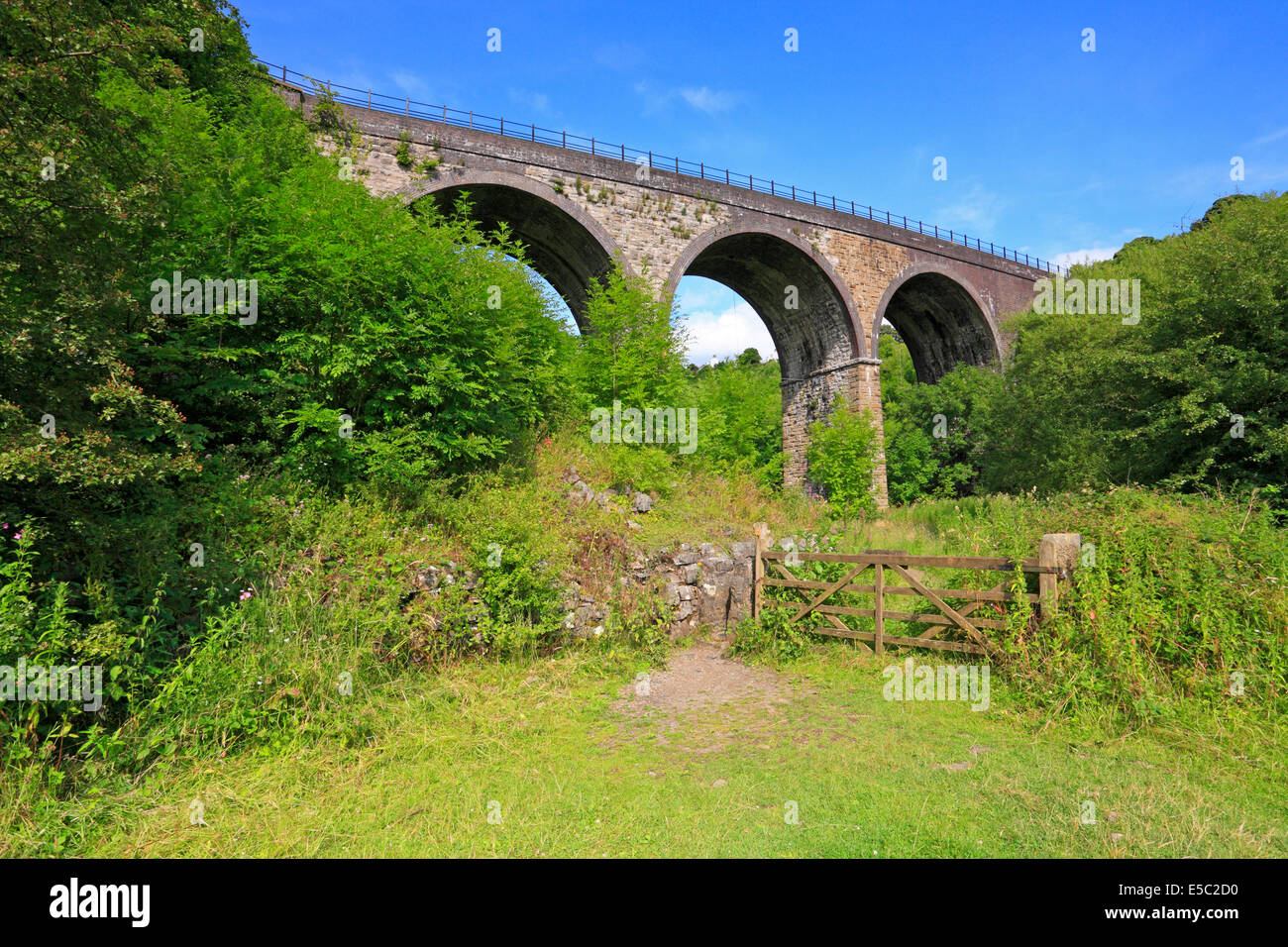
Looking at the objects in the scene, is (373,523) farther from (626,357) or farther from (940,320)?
(940,320)

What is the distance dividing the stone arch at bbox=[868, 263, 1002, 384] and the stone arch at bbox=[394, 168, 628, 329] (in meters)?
13.5

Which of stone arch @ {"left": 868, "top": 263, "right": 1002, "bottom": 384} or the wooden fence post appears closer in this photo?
the wooden fence post

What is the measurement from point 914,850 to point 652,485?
8493mm

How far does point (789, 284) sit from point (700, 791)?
23.1 m

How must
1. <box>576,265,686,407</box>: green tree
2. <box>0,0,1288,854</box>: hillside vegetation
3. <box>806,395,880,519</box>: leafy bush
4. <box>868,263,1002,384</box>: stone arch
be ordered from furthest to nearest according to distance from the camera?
<box>868,263,1002,384</box>: stone arch
<box>806,395,880,519</box>: leafy bush
<box>576,265,686,407</box>: green tree
<box>0,0,1288,854</box>: hillside vegetation

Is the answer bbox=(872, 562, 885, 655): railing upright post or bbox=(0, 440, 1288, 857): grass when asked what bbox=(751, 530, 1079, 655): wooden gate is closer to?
bbox=(872, 562, 885, 655): railing upright post

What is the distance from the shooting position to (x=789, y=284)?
79.6 feet

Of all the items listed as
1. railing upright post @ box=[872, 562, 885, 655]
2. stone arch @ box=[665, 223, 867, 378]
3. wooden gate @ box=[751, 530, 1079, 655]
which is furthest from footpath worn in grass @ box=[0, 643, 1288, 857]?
stone arch @ box=[665, 223, 867, 378]

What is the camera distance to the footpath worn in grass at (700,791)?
3.45 meters

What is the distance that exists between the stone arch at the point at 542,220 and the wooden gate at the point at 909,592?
12.6m

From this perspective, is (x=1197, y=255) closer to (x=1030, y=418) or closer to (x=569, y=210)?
(x=1030, y=418)

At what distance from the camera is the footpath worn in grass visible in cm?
345

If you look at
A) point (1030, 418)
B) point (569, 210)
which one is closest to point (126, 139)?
point (569, 210)

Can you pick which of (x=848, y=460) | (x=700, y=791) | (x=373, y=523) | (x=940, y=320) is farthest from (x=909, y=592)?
(x=940, y=320)
